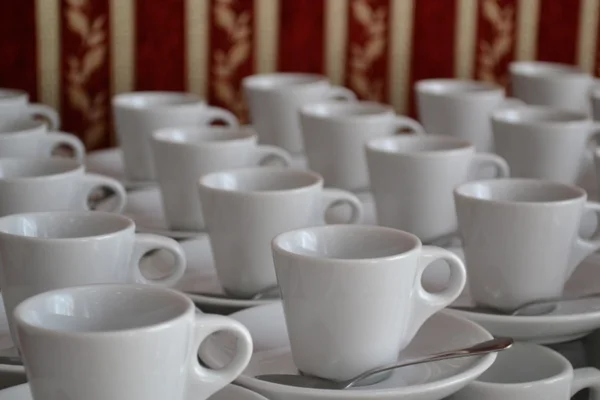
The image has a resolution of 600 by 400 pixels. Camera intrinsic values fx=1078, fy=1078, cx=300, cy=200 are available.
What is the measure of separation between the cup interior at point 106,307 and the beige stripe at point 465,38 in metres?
1.00

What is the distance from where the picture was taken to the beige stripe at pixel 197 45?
135cm

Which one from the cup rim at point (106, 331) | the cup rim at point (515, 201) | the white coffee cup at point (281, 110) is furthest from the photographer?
the white coffee cup at point (281, 110)

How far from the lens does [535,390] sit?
0.57 metres

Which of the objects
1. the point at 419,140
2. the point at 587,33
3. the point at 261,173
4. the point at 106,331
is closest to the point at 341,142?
the point at 419,140

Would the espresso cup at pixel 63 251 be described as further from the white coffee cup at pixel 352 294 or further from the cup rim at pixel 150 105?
the cup rim at pixel 150 105

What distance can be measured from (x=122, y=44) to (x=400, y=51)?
0.36 meters

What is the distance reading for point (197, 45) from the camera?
137 centimetres

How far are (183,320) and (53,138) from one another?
1.69 ft

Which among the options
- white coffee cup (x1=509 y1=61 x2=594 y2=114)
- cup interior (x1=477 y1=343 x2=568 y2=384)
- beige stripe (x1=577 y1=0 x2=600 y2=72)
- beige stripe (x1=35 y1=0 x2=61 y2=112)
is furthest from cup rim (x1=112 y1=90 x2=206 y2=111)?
beige stripe (x1=577 y1=0 x2=600 y2=72)

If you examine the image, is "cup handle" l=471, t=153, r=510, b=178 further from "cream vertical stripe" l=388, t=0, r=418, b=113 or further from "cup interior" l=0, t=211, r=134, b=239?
"cream vertical stripe" l=388, t=0, r=418, b=113

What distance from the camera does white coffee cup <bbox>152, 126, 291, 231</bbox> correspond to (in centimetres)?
84

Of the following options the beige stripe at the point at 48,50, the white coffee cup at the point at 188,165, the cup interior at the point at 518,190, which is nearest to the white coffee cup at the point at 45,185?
the white coffee cup at the point at 188,165

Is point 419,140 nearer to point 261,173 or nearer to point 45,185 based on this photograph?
point 261,173

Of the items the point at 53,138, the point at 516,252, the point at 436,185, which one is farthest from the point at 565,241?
the point at 53,138
